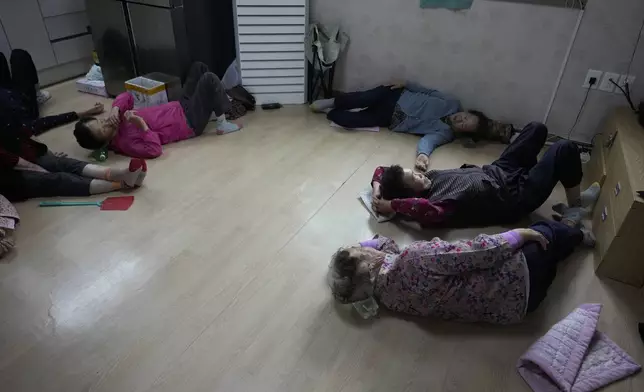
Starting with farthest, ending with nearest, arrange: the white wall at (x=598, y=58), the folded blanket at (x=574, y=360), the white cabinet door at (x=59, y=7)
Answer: the white cabinet door at (x=59, y=7)
the white wall at (x=598, y=58)
the folded blanket at (x=574, y=360)

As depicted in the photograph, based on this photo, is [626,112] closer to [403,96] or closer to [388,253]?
[403,96]

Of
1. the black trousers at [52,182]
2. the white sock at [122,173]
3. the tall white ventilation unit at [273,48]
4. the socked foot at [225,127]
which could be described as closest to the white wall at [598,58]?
the tall white ventilation unit at [273,48]

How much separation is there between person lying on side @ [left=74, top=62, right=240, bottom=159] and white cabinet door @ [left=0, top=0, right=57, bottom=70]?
1171mm

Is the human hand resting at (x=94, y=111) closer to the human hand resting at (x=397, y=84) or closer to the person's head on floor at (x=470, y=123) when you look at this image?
the human hand resting at (x=397, y=84)

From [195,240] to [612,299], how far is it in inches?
67.8

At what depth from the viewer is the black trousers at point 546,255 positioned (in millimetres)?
1562

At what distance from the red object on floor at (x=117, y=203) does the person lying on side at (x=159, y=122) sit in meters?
0.43

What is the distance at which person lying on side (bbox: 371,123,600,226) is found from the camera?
77.5 inches

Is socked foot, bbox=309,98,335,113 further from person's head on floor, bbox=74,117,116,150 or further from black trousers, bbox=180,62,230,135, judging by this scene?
person's head on floor, bbox=74,117,116,150

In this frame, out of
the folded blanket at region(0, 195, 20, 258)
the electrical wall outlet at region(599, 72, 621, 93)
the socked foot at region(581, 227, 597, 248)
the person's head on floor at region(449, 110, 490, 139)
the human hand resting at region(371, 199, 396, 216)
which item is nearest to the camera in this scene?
the folded blanket at region(0, 195, 20, 258)

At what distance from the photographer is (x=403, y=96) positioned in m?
2.95

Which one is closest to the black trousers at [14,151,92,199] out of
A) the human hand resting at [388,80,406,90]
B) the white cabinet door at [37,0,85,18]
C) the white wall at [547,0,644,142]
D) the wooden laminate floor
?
the wooden laminate floor

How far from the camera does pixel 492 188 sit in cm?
200

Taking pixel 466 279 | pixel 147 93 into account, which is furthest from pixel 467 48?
pixel 147 93
